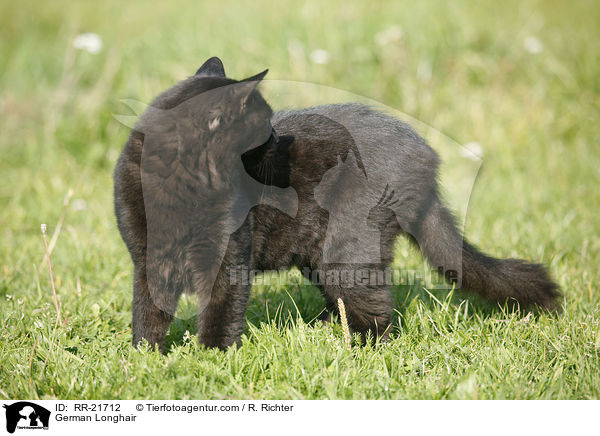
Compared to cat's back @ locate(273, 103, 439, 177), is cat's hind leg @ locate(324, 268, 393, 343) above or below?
below

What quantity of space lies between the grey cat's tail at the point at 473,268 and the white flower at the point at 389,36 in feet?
11.0

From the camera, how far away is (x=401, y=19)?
20.4ft

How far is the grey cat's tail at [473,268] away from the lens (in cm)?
256

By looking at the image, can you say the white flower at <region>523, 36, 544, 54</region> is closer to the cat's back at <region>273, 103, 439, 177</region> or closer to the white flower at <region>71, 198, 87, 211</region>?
the cat's back at <region>273, 103, 439, 177</region>

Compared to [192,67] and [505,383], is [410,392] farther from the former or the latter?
[192,67]

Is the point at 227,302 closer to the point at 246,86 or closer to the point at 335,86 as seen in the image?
the point at 246,86

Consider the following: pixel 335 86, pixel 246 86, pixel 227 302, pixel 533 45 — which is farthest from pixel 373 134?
pixel 533 45

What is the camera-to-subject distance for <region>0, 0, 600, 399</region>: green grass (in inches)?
83.0

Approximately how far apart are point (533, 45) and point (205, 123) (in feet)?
15.5

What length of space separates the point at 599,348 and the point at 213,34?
5.10 meters

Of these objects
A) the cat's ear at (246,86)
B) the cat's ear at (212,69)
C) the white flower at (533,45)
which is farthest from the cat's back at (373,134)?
the white flower at (533,45)
